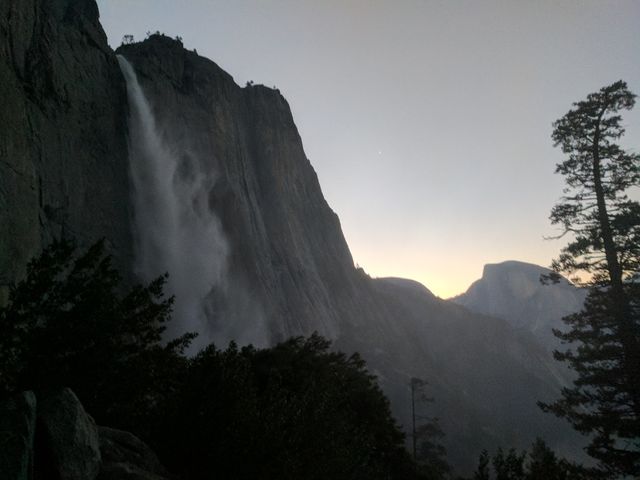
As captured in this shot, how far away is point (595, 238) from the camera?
15719mm

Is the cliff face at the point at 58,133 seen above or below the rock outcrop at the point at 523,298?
below

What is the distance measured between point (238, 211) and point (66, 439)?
1570 inches

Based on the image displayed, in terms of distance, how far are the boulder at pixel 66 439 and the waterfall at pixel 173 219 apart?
2714 centimetres

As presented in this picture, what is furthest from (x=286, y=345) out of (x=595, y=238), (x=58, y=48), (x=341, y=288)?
(x=341, y=288)

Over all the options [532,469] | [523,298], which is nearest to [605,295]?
[532,469]

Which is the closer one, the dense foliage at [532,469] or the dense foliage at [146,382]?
the dense foliage at [146,382]

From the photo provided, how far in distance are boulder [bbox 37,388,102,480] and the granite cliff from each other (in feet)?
50.4

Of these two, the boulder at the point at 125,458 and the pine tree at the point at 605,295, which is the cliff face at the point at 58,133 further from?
the pine tree at the point at 605,295

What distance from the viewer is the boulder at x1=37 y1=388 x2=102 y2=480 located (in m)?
5.00

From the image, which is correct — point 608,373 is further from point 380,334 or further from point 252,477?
point 380,334

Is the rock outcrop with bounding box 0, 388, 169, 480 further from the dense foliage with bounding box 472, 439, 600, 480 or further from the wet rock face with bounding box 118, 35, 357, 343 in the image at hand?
the wet rock face with bounding box 118, 35, 357, 343

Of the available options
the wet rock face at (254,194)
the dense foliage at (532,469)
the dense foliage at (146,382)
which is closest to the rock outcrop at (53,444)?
the dense foliage at (146,382)

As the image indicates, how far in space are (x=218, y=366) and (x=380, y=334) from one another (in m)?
59.7

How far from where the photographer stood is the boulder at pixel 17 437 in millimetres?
4414
